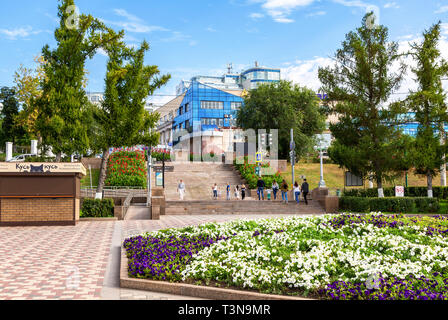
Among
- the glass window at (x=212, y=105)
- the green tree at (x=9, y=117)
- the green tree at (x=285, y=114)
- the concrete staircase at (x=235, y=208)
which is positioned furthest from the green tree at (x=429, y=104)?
the glass window at (x=212, y=105)

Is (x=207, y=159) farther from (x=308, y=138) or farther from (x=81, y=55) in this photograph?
(x=81, y=55)

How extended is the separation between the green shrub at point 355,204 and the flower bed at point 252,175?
891 cm

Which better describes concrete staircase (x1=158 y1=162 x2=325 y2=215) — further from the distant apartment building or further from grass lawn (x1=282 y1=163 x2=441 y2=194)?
the distant apartment building

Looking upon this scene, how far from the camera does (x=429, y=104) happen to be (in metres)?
26.3

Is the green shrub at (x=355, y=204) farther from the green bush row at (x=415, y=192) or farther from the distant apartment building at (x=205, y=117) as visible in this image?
the distant apartment building at (x=205, y=117)

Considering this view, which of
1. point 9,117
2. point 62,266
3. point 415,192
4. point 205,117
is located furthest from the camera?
point 205,117

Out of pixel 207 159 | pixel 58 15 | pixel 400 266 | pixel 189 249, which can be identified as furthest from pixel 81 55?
pixel 207 159

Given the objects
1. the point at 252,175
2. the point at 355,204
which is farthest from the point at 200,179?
the point at 355,204

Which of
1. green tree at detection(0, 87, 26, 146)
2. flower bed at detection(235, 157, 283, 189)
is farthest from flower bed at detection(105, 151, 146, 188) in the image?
green tree at detection(0, 87, 26, 146)

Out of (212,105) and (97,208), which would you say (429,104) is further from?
(212,105)

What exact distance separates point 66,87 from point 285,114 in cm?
2892

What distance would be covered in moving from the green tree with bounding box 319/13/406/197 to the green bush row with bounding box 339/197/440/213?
6.32ft

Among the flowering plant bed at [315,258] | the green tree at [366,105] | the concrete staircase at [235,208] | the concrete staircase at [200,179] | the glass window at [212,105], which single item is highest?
the glass window at [212,105]

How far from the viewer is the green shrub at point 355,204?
24.1m
